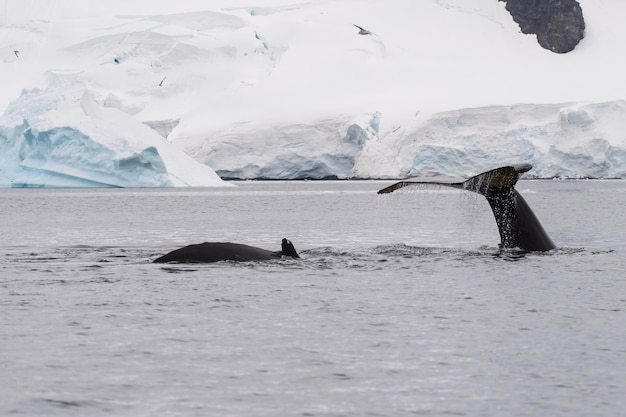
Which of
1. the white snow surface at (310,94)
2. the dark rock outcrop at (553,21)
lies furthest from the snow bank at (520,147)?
the dark rock outcrop at (553,21)

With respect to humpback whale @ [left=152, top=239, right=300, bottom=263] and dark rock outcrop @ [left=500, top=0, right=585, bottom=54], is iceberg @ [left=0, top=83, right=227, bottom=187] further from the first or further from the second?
dark rock outcrop @ [left=500, top=0, right=585, bottom=54]

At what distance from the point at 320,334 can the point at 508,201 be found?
19.2 feet

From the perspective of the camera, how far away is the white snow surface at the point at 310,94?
181 ft

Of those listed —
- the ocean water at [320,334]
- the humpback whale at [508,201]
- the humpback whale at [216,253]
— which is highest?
the humpback whale at [508,201]

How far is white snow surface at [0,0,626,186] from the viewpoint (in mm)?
55219

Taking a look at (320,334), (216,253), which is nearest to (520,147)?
(216,253)

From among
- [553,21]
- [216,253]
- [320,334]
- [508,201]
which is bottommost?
[320,334]

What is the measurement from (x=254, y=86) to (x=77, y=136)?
52863mm

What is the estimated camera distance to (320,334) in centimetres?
952

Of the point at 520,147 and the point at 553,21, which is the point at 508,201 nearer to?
the point at 520,147

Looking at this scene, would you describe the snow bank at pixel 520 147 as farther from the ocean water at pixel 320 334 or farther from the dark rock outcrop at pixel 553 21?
the dark rock outcrop at pixel 553 21

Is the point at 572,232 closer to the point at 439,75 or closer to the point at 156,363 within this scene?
the point at 156,363

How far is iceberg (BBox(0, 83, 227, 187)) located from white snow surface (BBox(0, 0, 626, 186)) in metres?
0.12

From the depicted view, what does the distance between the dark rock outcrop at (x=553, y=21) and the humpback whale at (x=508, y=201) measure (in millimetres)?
109883
